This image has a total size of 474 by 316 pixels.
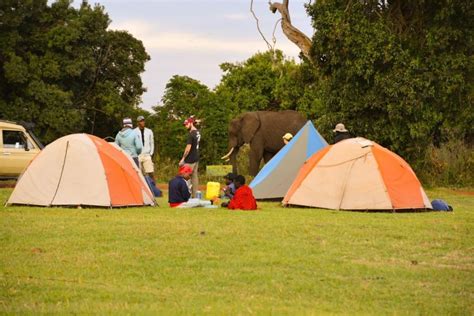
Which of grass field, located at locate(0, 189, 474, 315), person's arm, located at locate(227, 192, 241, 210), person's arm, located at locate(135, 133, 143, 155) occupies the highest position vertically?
person's arm, located at locate(135, 133, 143, 155)

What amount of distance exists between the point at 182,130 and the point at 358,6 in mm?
12476

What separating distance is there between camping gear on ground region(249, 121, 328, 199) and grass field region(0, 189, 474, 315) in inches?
216

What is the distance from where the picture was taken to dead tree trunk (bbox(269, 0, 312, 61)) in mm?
34344

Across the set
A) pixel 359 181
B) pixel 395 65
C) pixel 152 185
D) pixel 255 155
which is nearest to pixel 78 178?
pixel 152 185

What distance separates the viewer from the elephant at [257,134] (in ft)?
115

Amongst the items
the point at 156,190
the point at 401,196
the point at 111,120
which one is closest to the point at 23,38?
the point at 111,120

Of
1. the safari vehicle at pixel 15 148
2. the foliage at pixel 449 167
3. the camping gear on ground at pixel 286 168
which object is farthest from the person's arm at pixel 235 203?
the foliage at pixel 449 167

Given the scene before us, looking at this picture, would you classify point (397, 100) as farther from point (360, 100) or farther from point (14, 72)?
point (14, 72)

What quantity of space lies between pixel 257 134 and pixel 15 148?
8.85 meters

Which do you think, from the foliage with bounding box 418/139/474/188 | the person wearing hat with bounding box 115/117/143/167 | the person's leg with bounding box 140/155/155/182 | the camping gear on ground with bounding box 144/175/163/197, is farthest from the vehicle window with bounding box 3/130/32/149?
the foliage with bounding box 418/139/474/188

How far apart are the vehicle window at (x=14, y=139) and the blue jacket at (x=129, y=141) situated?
840 cm

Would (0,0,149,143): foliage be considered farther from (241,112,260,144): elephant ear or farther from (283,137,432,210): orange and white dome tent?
(283,137,432,210): orange and white dome tent

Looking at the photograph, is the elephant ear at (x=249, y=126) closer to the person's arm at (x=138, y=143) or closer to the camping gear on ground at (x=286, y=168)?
the camping gear on ground at (x=286, y=168)

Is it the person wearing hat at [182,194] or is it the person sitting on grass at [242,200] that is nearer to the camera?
the person sitting on grass at [242,200]
